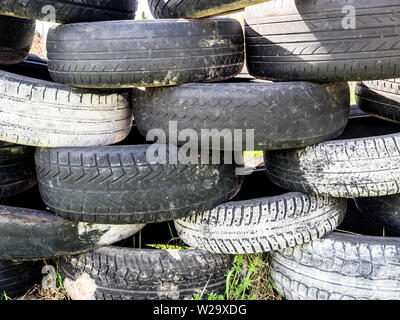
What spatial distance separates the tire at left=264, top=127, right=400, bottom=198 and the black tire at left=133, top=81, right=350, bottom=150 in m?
0.10

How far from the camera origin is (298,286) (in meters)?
2.10

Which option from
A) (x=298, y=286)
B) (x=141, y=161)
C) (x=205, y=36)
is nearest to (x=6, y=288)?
(x=141, y=161)

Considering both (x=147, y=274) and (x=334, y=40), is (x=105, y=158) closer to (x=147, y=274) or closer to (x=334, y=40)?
(x=147, y=274)

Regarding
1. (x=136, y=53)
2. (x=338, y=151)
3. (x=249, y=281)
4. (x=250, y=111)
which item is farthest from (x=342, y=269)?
(x=136, y=53)

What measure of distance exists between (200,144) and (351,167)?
71 centimetres

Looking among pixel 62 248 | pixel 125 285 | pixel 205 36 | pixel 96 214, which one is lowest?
pixel 125 285

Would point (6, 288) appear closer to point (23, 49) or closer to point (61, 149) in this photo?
point (61, 149)

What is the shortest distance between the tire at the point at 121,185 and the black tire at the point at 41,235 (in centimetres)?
9

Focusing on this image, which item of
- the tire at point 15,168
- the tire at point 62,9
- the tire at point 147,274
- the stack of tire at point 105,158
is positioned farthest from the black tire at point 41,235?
the tire at point 62,9

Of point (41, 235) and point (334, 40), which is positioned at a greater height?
point (334, 40)

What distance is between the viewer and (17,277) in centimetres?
231

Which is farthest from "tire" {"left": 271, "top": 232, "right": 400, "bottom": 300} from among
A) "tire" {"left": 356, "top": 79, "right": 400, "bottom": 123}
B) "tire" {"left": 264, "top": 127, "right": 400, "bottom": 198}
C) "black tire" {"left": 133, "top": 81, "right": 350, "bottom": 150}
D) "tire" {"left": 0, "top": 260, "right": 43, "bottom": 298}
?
"tire" {"left": 0, "top": 260, "right": 43, "bottom": 298}

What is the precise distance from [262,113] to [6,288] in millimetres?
1649

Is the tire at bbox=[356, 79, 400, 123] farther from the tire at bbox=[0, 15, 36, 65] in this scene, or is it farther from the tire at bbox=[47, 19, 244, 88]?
the tire at bbox=[0, 15, 36, 65]
